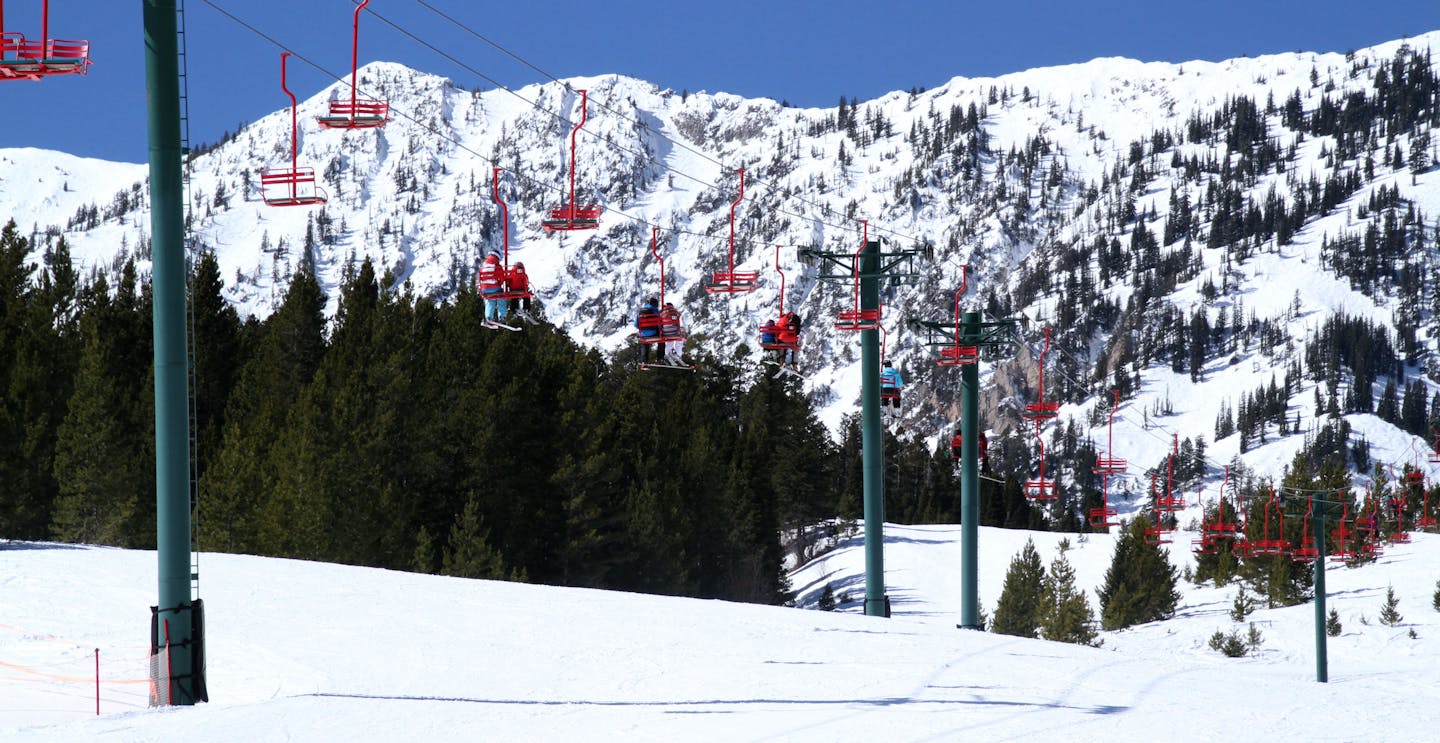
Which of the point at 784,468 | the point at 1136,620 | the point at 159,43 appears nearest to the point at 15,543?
the point at 159,43

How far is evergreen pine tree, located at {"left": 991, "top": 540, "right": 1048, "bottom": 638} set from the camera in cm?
5125

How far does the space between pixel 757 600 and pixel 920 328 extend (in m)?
27.7

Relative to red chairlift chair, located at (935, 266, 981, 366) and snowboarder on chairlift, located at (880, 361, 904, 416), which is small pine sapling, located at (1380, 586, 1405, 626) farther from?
snowboarder on chairlift, located at (880, 361, 904, 416)

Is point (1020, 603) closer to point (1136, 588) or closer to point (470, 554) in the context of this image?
point (1136, 588)

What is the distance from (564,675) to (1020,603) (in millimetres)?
40086

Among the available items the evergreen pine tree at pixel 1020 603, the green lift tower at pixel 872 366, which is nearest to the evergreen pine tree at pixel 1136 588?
the evergreen pine tree at pixel 1020 603

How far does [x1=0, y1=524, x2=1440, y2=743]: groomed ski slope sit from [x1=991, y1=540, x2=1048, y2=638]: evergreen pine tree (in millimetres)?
30598

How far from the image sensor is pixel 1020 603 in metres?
51.9

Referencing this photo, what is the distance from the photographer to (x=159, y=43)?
12336 mm

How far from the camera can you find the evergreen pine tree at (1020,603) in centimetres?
5125

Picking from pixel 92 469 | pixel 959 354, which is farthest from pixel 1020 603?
pixel 92 469

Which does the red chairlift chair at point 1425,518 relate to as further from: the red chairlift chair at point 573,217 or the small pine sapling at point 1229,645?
the red chairlift chair at point 573,217

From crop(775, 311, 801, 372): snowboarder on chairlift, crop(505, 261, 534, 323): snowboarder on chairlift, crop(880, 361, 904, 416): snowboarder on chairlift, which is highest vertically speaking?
crop(505, 261, 534, 323): snowboarder on chairlift

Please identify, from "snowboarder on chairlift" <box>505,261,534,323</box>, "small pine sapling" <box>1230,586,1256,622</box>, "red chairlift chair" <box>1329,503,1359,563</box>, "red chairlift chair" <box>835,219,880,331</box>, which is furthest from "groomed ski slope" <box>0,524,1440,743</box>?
"red chairlift chair" <box>1329,503,1359,563</box>
